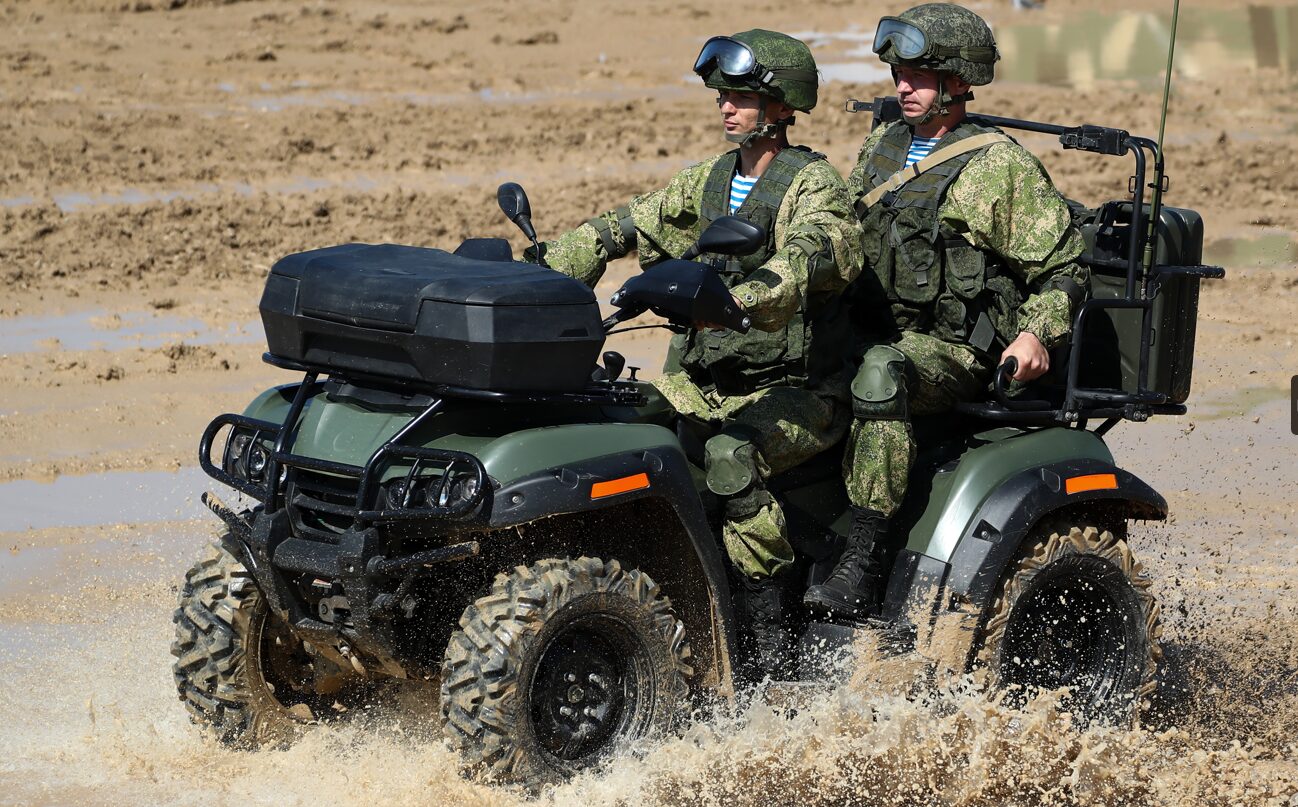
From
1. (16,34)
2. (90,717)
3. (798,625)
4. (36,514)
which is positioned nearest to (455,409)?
(798,625)

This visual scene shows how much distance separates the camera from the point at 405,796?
487 centimetres

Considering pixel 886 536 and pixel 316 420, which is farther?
pixel 886 536

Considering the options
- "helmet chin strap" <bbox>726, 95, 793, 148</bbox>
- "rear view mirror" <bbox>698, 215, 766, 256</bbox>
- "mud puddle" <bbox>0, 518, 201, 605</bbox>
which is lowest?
"mud puddle" <bbox>0, 518, 201, 605</bbox>

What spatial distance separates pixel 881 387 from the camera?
5.17 metres

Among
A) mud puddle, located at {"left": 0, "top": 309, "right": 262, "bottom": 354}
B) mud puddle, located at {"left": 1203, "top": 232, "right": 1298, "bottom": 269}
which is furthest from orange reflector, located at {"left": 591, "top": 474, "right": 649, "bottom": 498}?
mud puddle, located at {"left": 1203, "top": 232, "right": 1298, "bottom": 269}

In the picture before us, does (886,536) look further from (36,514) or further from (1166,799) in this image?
(36,514)

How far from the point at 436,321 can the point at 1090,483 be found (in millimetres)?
2089

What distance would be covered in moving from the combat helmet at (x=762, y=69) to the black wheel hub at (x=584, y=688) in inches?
56.7

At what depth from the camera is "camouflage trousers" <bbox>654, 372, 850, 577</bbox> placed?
508 cm

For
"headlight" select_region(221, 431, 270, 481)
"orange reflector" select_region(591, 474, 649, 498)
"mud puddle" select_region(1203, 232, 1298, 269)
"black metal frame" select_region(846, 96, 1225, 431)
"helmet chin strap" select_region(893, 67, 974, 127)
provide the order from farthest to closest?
"mud puddle" select_region(1203, 232, 1298, 269), "helmet chin strap" select_region(893, 67, 974, 127), "black metal frame" select_region(846, 96, 1225, 431), "headlight" select_region(221, 431, 270, 481), "orange reflector" select_region(591, 474, 649, 498)

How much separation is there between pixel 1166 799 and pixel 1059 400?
1.18 m

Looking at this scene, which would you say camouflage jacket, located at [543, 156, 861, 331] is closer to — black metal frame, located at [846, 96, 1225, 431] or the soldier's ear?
the soldier's ear

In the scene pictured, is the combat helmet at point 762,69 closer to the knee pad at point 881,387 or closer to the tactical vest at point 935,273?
the tactical vest at point 935,273

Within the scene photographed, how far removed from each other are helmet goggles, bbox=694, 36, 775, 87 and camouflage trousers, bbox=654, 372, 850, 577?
846mm
